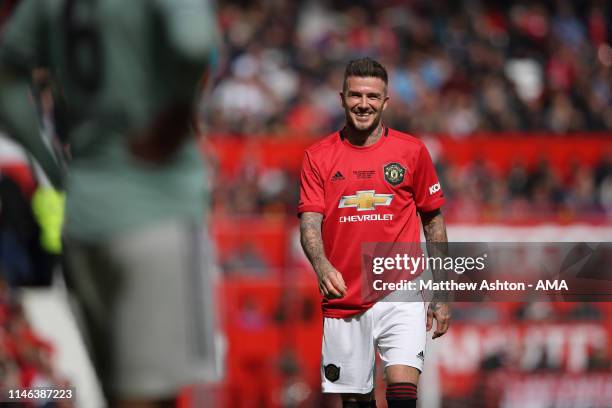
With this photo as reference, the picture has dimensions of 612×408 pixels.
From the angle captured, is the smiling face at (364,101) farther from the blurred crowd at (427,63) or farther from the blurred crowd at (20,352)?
the blurred crowd at (427,63)

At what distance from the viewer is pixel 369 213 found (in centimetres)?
509

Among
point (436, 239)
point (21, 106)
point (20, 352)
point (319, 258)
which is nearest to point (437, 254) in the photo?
point (436, 239)

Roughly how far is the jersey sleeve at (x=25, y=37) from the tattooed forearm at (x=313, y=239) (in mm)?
1971

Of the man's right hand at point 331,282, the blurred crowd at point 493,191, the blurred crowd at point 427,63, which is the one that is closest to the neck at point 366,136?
the man's right hand at point 331,282

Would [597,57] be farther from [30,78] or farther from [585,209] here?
[30,78]

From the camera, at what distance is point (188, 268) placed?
296 cm

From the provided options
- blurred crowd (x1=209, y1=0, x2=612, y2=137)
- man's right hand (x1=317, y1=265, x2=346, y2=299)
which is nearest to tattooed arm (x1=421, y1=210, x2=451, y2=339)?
man's right hand (x1=317, y1=265, x2=346, y2=299)

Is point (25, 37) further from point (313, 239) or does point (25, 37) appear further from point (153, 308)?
point (313, 239)

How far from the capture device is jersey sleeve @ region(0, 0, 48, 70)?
10.3 ft

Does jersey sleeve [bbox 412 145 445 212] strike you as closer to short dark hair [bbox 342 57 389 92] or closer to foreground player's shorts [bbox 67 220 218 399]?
short dark hair [bbox 342 57 389 92]

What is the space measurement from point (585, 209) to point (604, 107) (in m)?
4.12

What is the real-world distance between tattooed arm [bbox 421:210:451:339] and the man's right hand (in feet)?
1.54

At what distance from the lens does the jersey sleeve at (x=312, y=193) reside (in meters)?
5.10

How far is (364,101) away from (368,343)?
1164 mm
